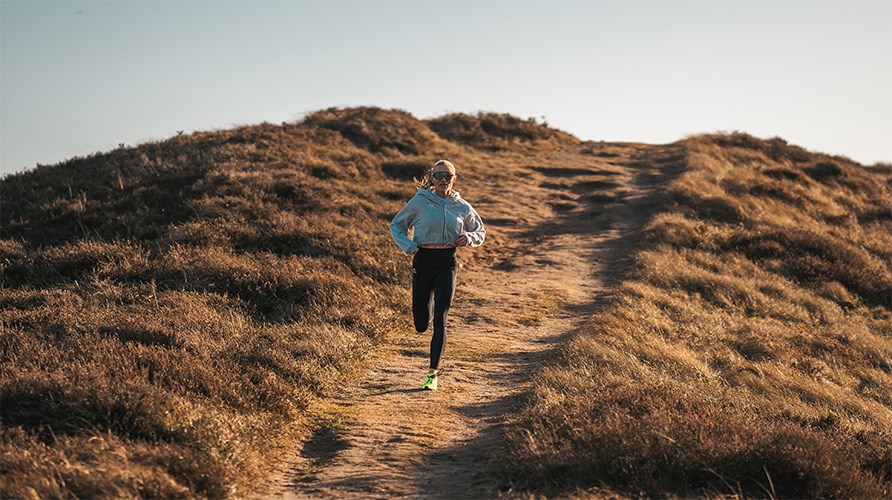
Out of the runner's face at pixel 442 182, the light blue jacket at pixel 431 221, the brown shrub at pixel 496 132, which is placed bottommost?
the light blue jacket at pixel 431 221

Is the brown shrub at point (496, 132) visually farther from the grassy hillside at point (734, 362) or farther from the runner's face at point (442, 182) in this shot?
the runner's face at point (442, 182)

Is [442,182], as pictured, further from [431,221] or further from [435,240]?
[435,240]

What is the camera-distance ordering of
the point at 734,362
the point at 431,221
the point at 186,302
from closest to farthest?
the point at 431,221 → the point at 186,302 → the point at 734,362

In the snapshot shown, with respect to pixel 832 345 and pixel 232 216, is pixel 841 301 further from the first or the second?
pixel 232 216

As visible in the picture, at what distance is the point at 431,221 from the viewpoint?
880 centimetres

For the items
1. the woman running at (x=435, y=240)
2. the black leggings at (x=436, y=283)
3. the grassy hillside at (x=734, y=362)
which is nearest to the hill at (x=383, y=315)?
the grassy hillside at (x=734, y=362)

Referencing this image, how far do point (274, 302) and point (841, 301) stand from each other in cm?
1412

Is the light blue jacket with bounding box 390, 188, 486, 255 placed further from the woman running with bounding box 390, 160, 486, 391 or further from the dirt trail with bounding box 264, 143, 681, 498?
the dirt trail with bounding box 264, 143, 681, 498

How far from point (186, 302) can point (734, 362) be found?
858 centimetres

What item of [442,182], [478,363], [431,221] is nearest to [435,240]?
[431,221]

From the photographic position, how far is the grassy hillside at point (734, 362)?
233 inches

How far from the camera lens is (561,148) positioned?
39.8 meters

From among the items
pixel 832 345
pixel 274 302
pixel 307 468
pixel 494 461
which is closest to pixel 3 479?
pixel 307 468

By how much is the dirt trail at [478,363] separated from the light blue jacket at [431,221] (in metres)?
1.81
